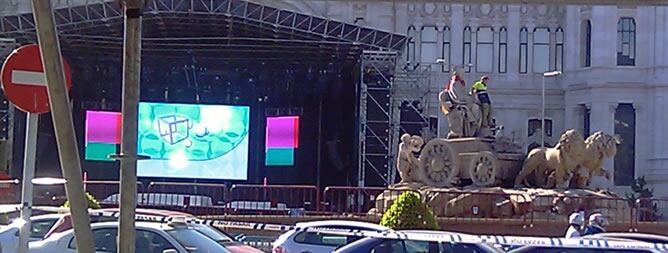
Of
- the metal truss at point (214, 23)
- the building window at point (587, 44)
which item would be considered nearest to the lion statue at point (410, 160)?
the metal truss at point (214, 23)

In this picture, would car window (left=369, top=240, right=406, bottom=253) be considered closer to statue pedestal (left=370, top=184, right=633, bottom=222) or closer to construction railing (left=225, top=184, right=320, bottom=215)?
statue pedestal (left=370, top=184, right=633, bottom=222)

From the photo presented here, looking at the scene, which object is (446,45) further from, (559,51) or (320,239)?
(320,239)

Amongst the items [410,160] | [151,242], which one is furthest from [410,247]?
[410,160]

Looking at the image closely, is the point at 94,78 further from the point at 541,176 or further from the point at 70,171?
the point at 70,171

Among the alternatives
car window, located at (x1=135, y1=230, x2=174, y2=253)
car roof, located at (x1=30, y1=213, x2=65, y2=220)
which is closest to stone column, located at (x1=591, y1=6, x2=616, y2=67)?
car roof, located at (x1=30, y1=213, x2=65, y2=220)

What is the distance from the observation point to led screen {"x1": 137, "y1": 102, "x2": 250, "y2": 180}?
36.1 meters

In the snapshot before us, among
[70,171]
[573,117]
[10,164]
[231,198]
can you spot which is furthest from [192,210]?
[573,117]

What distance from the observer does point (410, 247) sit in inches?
456

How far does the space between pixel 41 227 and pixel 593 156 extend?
560 inches

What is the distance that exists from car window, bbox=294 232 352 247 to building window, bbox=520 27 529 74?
4136 cm

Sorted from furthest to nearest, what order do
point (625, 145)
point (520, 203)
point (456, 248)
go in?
1. point (625, 145)
2. point (520, 203)
3. point (456, 248)

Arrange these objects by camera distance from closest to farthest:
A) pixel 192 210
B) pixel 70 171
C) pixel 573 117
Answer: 1. pixel 70 171
2. pixel 192 210
3. pixel 573 117

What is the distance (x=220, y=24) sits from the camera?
3381 centimetres

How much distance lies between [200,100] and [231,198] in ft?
24.7
